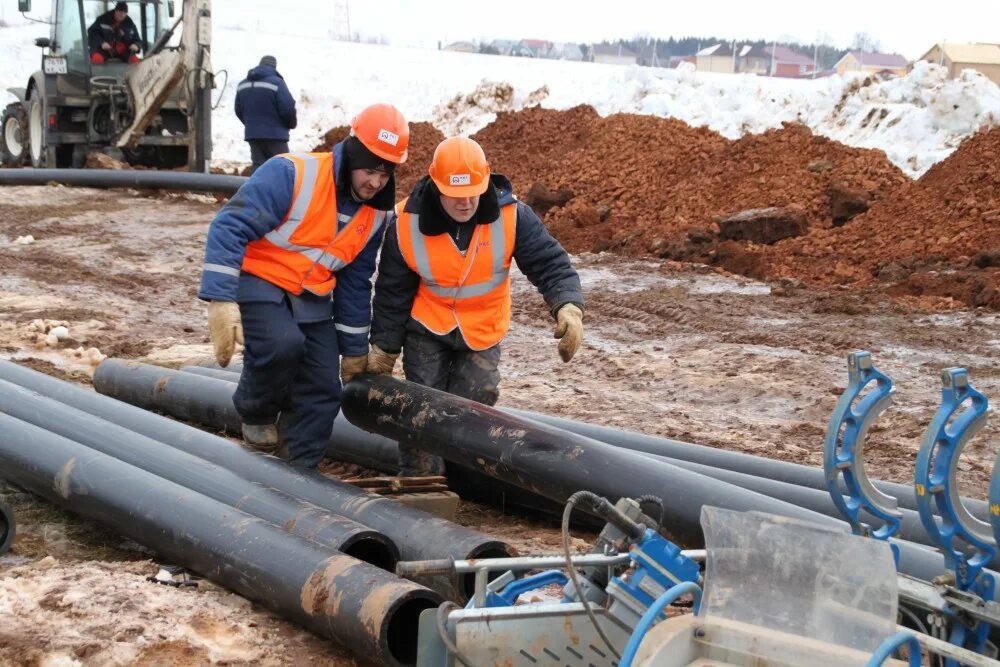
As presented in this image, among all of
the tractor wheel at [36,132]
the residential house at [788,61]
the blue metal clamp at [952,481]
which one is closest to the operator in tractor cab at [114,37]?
the tractor wheel at [36,132]

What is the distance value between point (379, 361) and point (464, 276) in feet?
1.97

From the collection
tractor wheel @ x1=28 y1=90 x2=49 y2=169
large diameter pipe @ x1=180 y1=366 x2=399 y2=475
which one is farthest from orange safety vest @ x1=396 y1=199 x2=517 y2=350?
tractor wheel @ x1=28 y1=90 x2=49 y2=169

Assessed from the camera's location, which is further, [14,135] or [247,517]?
[14,135]

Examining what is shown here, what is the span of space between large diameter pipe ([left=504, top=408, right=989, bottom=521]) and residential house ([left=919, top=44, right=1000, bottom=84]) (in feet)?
61.6

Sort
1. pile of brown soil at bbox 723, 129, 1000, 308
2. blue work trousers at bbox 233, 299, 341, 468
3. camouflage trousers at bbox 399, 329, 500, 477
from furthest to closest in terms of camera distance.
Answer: pile of brown soil at bbox 723, 129, 1000, 308, camouflage trousers at bbox 399, 329, 500, 477, blue work trousers at bbox 233, 299, 341, 468

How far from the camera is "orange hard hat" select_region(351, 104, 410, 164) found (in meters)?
5.01

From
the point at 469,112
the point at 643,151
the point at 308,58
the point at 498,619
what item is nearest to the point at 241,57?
the point at 308,58

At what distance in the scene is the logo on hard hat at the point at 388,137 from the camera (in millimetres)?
5004

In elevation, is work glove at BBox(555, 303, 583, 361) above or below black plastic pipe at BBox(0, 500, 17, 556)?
above

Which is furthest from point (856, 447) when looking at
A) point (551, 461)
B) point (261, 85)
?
point (261, 85)

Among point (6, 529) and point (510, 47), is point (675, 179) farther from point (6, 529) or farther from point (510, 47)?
point (510, 47)

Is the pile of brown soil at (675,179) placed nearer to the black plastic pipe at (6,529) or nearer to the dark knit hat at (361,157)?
the dark knit hat at (361,157)

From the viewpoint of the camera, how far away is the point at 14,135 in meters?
19.8

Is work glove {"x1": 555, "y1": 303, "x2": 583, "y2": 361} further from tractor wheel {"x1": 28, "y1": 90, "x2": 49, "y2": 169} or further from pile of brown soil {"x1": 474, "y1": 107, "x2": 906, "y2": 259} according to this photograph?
tractor wheel {"x1": 28, "y1": 90, "x2": 49, "y2": 169}
